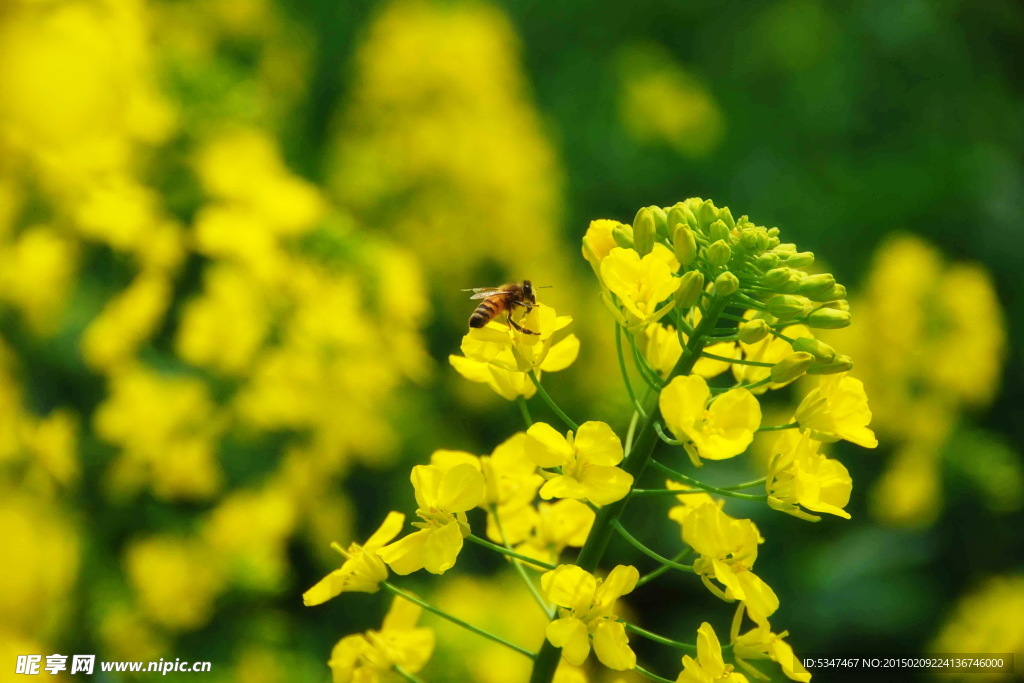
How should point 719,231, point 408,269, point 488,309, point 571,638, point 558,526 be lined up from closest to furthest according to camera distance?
point 571,638
point 719,231
point 558,526
point 488,309
point 408,269

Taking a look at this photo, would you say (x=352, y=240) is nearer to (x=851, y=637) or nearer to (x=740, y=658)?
(x=740, y=658)

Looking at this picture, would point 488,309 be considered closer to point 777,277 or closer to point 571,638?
point 777,277

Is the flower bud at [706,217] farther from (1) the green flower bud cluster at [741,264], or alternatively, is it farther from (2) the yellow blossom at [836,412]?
(2) the yellow blossom at [836,412]

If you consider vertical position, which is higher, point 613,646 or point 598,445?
point 598,445

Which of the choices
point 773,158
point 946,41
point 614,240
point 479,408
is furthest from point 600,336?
point 614,240

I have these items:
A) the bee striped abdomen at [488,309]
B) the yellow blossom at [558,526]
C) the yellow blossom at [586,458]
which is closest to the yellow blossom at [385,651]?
the yellow blossom at [558,526]

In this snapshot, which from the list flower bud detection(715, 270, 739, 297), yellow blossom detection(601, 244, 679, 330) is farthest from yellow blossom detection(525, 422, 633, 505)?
flower bud detection(715, 270, 739, 297)

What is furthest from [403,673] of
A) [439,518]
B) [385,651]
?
[439,518]
